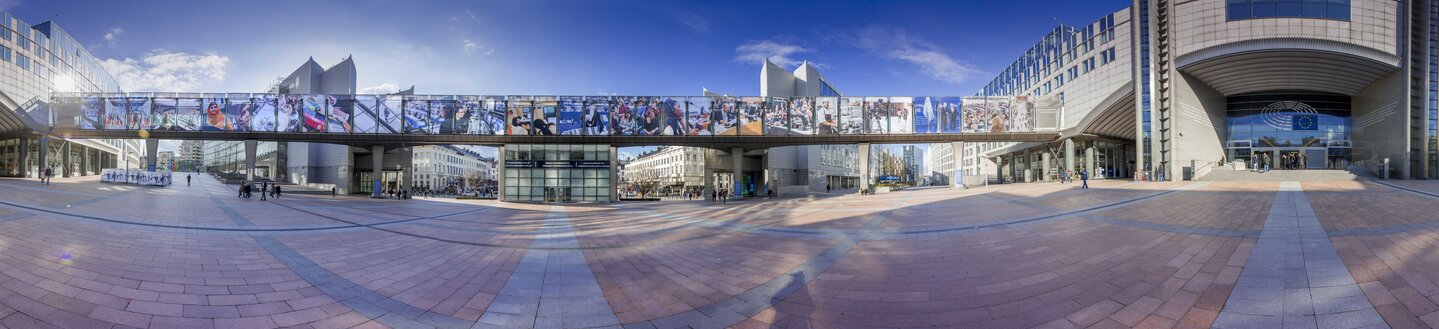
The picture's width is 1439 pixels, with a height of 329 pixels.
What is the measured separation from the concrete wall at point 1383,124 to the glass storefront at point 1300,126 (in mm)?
830

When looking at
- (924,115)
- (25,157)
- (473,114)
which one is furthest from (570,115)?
(25,157)

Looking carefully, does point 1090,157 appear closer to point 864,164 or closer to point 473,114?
point 864,164

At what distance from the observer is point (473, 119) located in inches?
1251

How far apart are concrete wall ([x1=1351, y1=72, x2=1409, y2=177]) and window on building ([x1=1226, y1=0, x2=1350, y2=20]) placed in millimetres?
6709

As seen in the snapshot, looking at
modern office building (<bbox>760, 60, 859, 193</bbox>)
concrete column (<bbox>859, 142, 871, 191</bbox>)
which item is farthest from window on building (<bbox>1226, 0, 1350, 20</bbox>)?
modern office building (<bbox>760, 60, 859, 193</bbox>)

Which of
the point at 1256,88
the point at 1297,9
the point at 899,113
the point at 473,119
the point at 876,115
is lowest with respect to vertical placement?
the point at 473,119

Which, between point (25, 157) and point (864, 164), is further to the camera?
point (25, 157)

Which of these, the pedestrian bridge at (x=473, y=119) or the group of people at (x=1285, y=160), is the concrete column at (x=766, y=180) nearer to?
the pedestrian bridge at (x=473, y=119)

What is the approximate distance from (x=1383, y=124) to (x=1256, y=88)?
7271 mm

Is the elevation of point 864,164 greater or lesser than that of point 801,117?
lesser

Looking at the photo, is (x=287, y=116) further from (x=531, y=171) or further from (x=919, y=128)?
(x=919, y=128)

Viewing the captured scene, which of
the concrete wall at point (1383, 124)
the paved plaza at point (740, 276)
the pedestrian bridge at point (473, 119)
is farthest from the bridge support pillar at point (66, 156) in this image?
the concrete wall at point (1383, 124)

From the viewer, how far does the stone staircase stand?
29.6 meters

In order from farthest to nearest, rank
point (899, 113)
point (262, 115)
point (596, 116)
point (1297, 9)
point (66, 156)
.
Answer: point (66, 156)
point (899, 113)
point (1297, 9)
point (596, 116)
point (262, 115)
